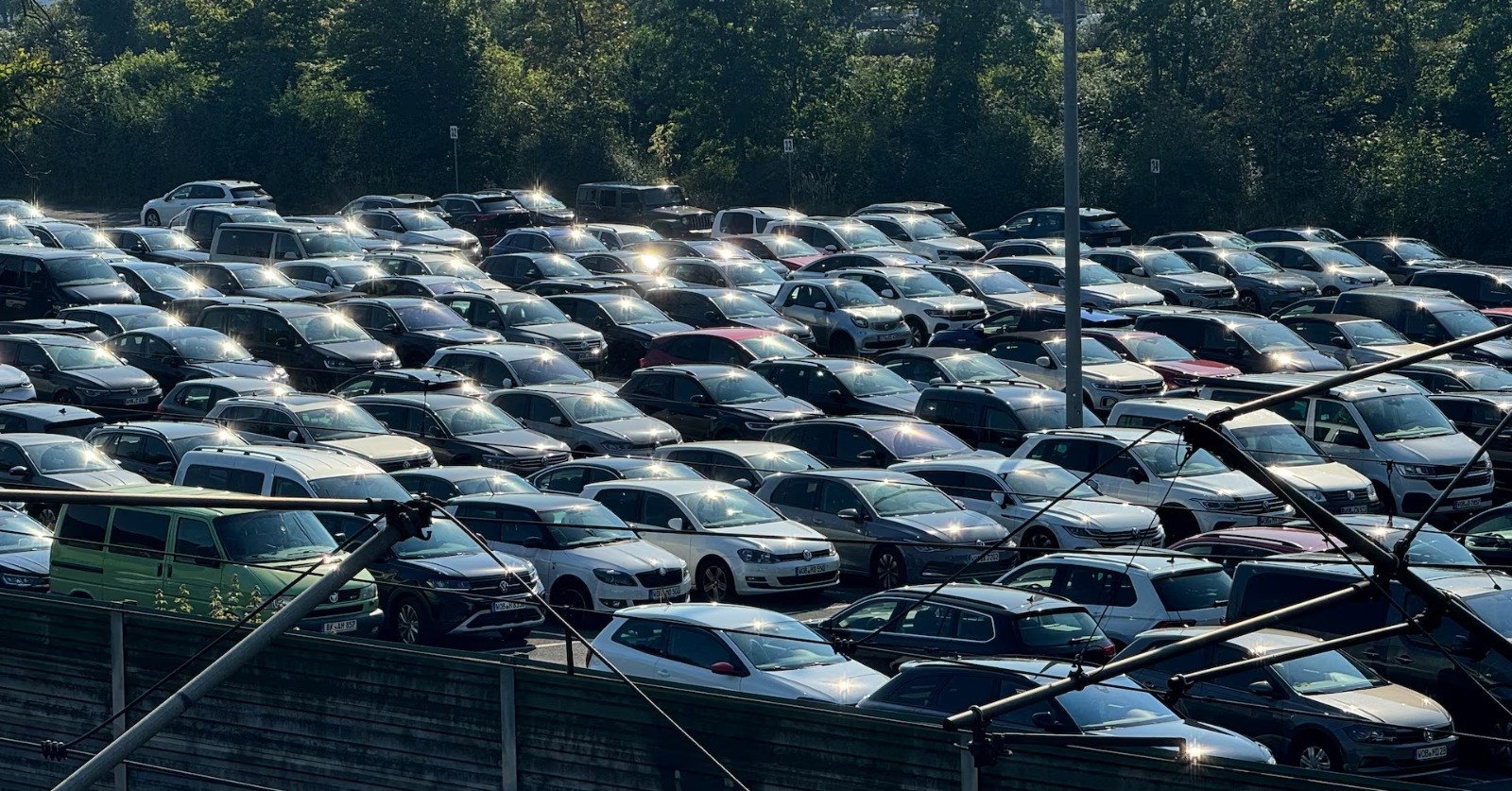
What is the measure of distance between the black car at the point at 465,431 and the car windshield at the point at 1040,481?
598 cm

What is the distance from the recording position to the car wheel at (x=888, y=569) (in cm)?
2069

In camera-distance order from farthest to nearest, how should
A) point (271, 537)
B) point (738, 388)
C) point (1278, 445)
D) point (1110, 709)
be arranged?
point (738, 388) < point (1278, 445) < point (271, 537) < point (1110, 709)

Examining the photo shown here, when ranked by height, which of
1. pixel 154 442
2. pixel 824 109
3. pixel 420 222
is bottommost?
pixel 154 442

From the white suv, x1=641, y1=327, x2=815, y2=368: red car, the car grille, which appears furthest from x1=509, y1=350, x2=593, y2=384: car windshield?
the car grille

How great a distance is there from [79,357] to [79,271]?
8081 mm

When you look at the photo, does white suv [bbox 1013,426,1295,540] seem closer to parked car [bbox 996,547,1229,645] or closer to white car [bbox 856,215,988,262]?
parked car [bbox 996,547,1229,645]

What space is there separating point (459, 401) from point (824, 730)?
Result: 15.0 metres

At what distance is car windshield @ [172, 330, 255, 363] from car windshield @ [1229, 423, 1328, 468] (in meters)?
15.4

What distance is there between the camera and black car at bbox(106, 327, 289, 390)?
29156mm

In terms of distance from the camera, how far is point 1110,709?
13711 mm

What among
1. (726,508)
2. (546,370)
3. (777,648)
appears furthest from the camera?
(546,370)

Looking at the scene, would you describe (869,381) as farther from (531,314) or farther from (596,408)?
(531,314)

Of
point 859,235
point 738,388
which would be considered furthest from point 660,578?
point 859,235

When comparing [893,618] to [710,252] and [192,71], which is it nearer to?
[710,252]
